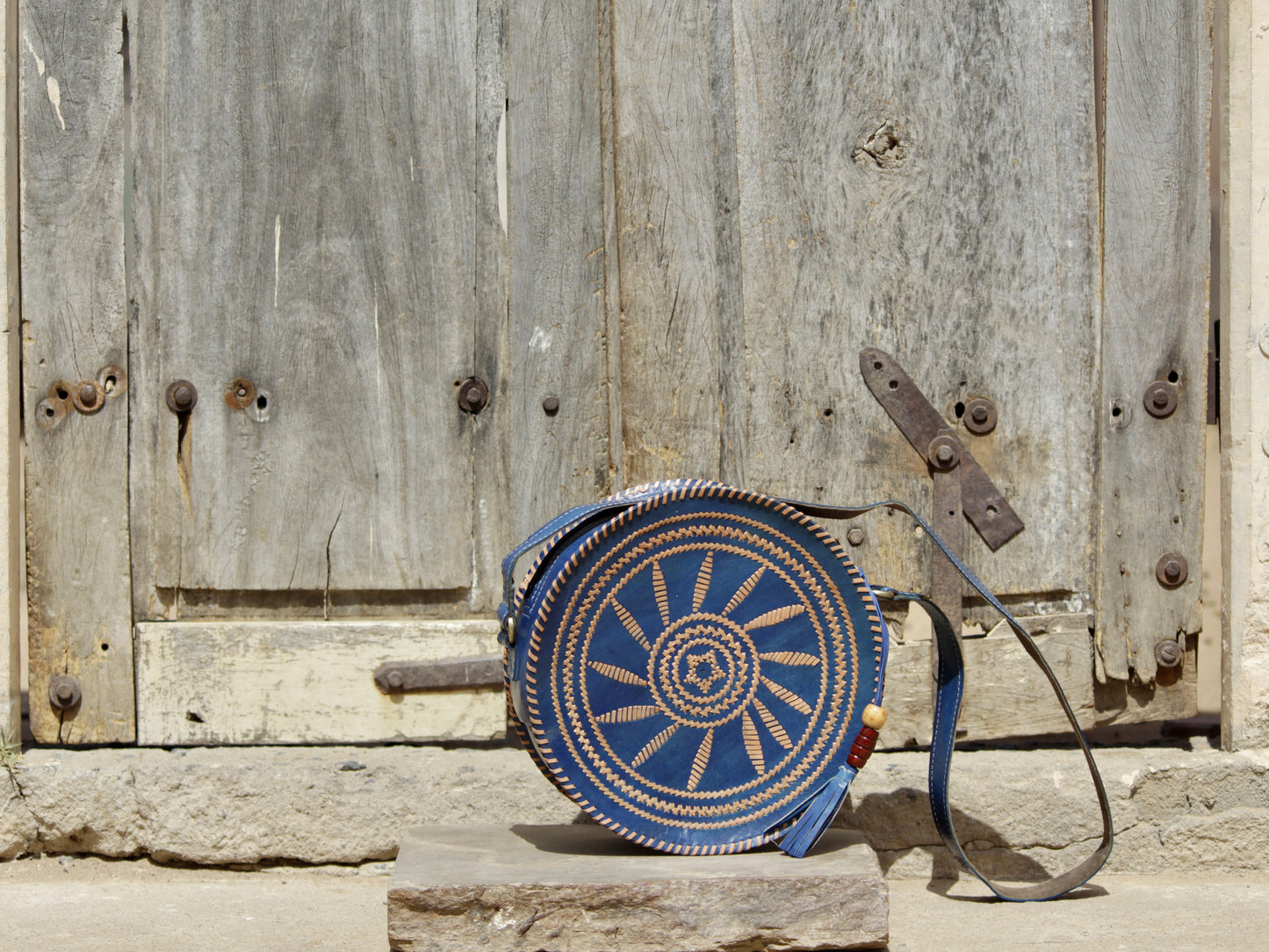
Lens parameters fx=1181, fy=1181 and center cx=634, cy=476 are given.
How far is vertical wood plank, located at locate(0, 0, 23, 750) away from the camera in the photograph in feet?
7.76

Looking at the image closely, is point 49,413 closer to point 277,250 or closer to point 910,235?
point 277,250

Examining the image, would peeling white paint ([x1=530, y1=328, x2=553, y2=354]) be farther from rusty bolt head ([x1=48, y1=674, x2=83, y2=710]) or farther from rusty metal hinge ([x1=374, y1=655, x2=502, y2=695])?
rusty bolt head ([x1=48, y1=674, x2=83, y2=710])

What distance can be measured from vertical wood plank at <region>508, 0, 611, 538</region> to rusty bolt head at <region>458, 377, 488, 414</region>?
7 centimetres

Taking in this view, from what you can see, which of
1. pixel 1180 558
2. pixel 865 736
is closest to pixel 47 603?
pixel 865 736

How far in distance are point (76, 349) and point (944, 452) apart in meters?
1.80

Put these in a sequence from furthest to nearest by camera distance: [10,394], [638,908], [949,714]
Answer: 1. [10,394]
2. [949,714]
3. [638,908]

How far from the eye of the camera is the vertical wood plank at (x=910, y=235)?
243 centimetres

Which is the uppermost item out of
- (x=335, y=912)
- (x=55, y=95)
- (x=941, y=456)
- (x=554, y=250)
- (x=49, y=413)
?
(x=55, y=95)

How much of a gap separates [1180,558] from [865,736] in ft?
3.09

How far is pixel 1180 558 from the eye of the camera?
2.47m

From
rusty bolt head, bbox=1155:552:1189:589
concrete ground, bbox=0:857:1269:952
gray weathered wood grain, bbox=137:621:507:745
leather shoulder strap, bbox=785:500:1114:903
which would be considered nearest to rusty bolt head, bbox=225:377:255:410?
gray weathered wood grain, bbox=137:621:507:745

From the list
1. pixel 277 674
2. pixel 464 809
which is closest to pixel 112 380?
pixel 277 674

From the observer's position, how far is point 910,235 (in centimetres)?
244

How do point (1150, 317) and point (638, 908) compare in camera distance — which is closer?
point (638, 908)
